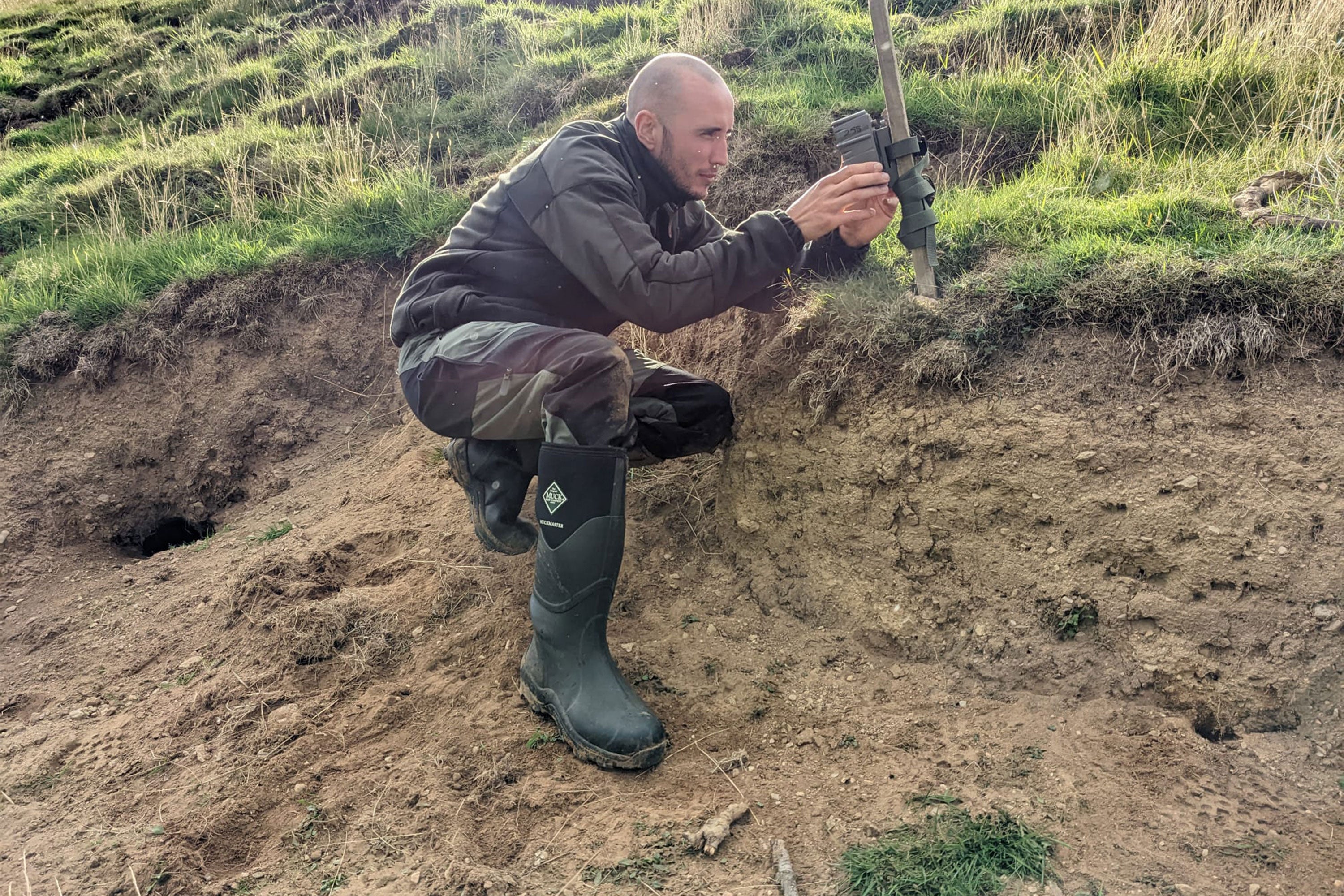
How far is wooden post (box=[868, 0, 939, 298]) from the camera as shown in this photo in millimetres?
2855

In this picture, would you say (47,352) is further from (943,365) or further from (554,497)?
(943,365)

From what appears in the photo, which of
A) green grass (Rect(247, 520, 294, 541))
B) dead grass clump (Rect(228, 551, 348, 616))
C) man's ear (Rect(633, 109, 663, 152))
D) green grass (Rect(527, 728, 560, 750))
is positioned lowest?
green grass (Rect(247, 520, 294, 541))

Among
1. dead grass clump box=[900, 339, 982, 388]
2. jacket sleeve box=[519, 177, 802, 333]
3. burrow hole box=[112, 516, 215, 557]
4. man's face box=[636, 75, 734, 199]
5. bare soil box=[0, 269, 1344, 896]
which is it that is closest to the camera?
bare soil box=[0, 269, 1344, 896]

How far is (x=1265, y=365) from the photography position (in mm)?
2691

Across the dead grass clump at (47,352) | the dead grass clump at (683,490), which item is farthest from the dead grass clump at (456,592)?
the dead grass clump at (47,352)

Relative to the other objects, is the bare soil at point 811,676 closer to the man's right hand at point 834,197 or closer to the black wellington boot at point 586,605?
the black wellington boot at point 586,605

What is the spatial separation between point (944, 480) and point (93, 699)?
3.39 m

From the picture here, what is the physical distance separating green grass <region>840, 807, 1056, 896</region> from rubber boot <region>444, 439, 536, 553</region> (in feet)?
5.50

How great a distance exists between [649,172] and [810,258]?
2.46 feet

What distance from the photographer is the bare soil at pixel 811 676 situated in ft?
7.51

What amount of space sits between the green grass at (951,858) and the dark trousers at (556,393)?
135 cm

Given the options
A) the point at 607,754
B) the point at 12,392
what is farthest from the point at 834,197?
the point at 12,392

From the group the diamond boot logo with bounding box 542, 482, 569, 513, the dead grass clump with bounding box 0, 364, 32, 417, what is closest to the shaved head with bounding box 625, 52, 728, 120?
the diamond boot logo with bounding box 542, 482, 569, 513

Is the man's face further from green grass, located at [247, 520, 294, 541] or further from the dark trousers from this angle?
green grass, located at [247, 520, 294, 541]
